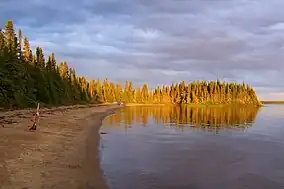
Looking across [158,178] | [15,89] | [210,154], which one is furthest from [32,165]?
[15,89]

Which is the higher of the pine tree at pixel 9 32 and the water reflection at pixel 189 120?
the pine tree at pixel 9 32

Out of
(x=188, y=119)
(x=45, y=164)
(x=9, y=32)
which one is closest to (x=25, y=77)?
(x=9, y=32)

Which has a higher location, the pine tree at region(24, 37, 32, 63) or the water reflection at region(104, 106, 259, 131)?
the pine tree at region(24, 37, 32, 63)

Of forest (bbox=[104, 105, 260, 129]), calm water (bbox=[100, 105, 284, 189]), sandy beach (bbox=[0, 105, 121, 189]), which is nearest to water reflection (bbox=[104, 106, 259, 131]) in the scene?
forest (bbox=[104, 105, 260, 129])

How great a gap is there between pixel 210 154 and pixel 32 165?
46.8 ft

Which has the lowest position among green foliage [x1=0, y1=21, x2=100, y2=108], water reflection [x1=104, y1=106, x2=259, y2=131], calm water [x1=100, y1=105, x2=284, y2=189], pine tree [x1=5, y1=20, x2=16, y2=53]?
calm water [x1=100, y1=105, x2=284, y2=189]

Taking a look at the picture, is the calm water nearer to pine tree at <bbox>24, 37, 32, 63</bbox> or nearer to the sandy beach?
the sandy beach

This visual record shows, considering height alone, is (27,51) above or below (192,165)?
above

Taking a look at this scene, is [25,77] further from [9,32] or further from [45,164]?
[45,164]

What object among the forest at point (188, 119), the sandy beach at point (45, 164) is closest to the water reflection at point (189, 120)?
the forest at point (188, 119)

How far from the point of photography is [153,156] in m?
23.6

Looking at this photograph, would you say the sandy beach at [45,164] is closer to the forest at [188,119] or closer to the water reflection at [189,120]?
the water reflection at [189,120]

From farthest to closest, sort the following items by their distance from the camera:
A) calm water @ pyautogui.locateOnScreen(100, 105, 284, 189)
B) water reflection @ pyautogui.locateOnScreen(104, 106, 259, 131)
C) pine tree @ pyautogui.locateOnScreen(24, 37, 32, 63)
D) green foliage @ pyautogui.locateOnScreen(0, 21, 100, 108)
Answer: pine tree @ pyautogui.locateOnScreen(24, 37, 32, 63) → green foliage @ pyautogui.locateOnScreen(0, 21, 100, 108) → water reflection @ pyautogui.locateOnScreen(104, 106, 259, 131) → calm water @ pyautogui.locateOnScreen(100, 105, 284, 189)

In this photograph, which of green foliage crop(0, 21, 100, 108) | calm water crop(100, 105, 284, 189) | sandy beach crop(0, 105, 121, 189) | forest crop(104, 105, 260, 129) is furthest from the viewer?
green foliage crop(0, 21, 100, 108)
